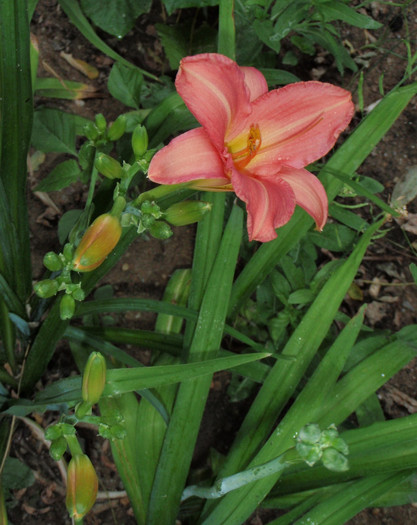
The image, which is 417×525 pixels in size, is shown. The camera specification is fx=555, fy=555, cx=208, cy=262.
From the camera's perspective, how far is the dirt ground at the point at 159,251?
159 cm

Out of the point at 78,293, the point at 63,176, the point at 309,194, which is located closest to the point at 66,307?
the point at 78,293

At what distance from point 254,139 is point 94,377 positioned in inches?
19.5

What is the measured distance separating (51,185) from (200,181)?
618mm

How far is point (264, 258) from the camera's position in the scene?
55.8 inches

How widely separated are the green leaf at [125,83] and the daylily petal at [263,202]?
71cm

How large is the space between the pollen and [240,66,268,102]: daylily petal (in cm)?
7

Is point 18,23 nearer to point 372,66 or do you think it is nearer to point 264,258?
point 264,258

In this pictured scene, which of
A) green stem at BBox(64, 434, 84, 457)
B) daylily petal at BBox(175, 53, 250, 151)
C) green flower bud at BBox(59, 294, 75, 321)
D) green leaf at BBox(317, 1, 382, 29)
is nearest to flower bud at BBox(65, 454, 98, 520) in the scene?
green stem at BBox(64, 434, 84, 457)

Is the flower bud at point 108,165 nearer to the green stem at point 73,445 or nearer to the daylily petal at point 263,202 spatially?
the daylily petal at point 263,202

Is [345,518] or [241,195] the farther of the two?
[345,518]

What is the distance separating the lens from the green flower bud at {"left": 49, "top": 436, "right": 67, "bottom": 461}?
0.95 meters

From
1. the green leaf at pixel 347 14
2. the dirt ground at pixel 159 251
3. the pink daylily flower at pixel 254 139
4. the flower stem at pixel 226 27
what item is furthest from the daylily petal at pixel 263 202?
the dirt ground at pixel 159 251

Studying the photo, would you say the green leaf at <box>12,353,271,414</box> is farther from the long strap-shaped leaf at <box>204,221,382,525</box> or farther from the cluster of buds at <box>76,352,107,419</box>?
the long strap-shaped leaf at <box>204,221,382,525</box>

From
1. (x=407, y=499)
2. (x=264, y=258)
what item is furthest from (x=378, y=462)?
(x=264, y=258)
